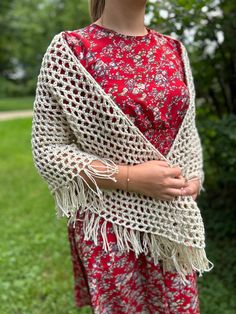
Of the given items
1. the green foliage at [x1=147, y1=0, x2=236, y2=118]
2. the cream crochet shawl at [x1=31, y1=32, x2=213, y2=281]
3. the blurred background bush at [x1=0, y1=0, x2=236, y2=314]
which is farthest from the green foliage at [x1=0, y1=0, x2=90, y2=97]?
the cream crochet shawl at [x1=31, y1=32, x2=213, y2=281]

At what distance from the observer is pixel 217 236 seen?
10.9 feet

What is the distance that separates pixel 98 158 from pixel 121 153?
73 mm

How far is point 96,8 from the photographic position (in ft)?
4.95

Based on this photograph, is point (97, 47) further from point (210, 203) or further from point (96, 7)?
point (210, 203)

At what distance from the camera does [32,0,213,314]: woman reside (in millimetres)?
1335

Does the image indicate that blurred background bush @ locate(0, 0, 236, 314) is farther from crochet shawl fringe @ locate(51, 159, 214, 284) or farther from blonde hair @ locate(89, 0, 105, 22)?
crochet shawl fringe @ locate(51, 159, 214, 284)

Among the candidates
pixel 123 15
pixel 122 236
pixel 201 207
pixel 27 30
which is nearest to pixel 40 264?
pixel 201 207

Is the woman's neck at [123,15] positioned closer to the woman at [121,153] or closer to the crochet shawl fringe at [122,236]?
the woman at [121,153]

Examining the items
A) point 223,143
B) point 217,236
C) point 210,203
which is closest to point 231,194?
point 210,203

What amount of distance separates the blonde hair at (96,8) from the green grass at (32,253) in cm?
172

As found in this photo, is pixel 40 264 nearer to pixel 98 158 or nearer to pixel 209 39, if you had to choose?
pixel 209 39

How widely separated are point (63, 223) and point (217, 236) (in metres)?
1.43

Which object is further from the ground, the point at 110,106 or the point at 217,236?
the point at 110,106

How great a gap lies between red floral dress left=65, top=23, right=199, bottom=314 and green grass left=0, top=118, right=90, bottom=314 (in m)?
1.15
